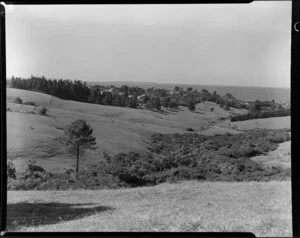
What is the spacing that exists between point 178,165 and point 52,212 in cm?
110

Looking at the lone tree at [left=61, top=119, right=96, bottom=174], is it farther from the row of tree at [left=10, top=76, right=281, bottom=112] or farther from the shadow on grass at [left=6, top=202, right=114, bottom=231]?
the shadow on grass at [left=6, top=202, right=114, bottom=231]

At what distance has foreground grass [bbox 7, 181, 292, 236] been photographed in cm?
345

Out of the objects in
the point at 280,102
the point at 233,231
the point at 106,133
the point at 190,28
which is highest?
the point at 190,28

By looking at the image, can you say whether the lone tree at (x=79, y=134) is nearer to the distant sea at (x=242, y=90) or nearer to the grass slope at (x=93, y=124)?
the grass slope at (x=93, y=124)

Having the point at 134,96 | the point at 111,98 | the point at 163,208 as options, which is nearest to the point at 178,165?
the point at 163,208

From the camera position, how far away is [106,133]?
3.47 meters

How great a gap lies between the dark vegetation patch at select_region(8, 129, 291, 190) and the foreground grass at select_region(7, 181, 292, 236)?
67 mm

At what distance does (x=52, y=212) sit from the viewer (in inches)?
139

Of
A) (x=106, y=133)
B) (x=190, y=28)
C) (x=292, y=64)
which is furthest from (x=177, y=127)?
(x=292, y=64)

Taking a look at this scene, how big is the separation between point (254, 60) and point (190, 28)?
0.56m

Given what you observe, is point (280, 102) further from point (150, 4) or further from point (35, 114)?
point (35, 114)

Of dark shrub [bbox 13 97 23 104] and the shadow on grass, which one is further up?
dark shrub [bbox 13 97 23 104]

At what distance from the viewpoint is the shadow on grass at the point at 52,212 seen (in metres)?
3.50

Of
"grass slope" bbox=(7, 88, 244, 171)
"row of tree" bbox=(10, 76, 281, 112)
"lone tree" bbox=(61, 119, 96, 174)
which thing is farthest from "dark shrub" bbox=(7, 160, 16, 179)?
"row of tree" bbox=(10, 76, 281, 112)
